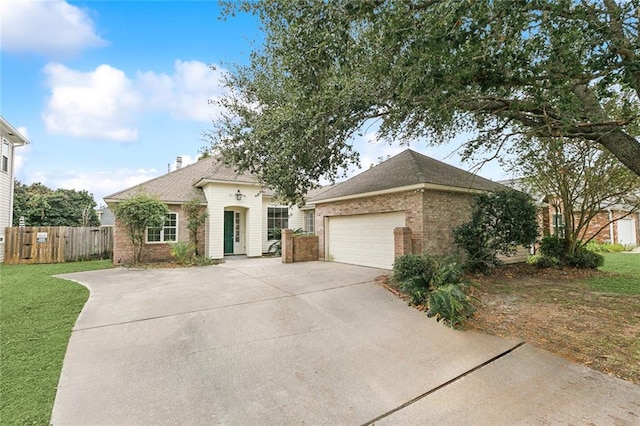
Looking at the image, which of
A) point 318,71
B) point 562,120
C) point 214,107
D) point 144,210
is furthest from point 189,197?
point 562,120

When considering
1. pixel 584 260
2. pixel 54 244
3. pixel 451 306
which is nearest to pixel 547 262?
pixel 584 260

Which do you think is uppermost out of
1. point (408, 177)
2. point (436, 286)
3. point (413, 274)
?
point (408, 177)

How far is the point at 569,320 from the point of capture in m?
5.18

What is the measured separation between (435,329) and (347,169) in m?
5.13

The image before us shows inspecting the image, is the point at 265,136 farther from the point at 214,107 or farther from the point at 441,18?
the point at 214,107

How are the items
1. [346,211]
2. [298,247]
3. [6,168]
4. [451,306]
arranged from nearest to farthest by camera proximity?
[451,306], [346,211], [298,247], [6,168]

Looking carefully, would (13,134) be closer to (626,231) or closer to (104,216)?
(104,216)

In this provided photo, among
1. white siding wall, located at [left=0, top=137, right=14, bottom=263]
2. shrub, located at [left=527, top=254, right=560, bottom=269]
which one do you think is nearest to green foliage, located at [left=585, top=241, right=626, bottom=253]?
shrub, located at [left=527, top=254, right=560, bottom=269]

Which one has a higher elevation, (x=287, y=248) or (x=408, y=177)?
(x=408, y=177)

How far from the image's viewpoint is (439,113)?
5.59 metres

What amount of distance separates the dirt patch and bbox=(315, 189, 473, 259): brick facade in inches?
70.2

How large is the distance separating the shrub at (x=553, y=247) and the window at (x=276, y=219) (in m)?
12.1

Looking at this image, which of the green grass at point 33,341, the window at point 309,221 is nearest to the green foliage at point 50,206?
the window at point 309,221

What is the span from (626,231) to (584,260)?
1539 cm
